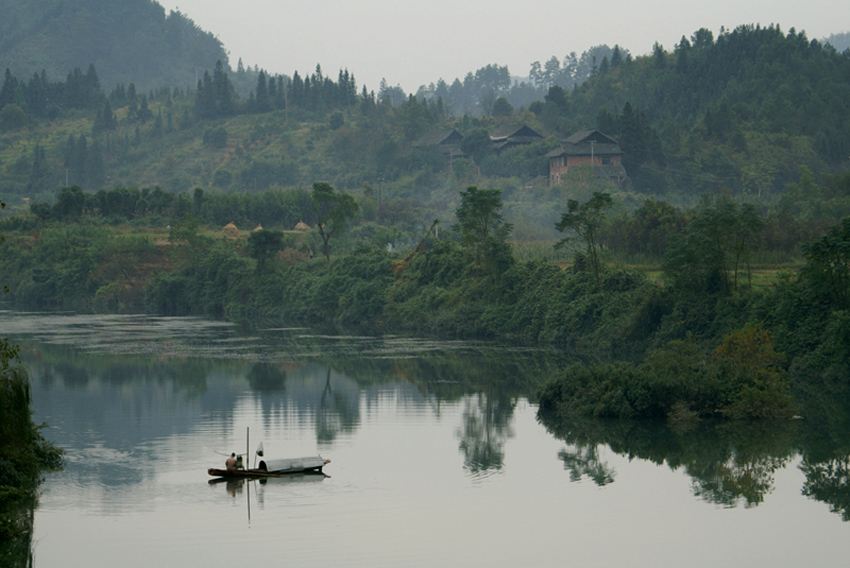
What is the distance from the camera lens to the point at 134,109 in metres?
177

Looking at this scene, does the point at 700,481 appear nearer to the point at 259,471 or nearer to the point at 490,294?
the point at 259,471

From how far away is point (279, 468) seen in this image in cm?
2722

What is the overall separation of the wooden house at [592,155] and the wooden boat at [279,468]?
82963mm

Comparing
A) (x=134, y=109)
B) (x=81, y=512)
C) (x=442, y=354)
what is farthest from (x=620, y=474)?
(x=134, y=109)

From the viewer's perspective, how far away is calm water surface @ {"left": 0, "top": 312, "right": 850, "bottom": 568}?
2172 cm

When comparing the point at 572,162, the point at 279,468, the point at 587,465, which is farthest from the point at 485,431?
the point at 572,162

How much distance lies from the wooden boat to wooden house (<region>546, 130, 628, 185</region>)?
82963mm

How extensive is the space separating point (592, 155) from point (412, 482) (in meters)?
84.2

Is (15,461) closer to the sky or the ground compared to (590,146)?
A: closer to the ground

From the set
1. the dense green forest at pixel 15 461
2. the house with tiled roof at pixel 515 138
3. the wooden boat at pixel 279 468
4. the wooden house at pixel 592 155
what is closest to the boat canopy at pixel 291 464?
the wooden boat at pixel 279 468

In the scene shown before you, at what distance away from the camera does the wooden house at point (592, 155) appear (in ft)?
355

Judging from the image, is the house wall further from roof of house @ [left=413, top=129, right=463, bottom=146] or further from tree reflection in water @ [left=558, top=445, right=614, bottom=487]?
tree reflection in water @ [left=558, top=445, right=614, bottom=487]

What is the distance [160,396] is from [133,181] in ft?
362

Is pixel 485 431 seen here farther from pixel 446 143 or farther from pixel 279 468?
pixel 446 143
